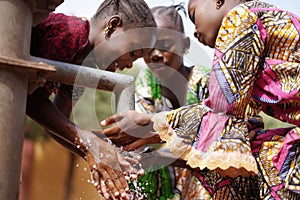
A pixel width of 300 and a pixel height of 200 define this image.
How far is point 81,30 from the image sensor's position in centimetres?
282

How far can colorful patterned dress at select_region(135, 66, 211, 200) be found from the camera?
149 inches

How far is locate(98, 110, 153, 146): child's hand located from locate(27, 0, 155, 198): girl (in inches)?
6.9

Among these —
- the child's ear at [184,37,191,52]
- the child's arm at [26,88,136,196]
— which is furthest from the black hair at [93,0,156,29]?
the child's ear at [184,37,191,52]

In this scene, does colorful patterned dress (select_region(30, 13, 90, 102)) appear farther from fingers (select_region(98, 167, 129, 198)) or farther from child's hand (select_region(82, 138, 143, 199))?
fingers (select_region(98, 167, 129, 198))

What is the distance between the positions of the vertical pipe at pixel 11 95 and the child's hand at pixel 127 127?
748 millimetres

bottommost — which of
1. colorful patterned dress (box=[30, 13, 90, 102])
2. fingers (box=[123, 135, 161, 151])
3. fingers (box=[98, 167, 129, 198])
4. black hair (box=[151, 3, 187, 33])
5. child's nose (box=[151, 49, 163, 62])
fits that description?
fingers (box=[98, 167, 129, 198])

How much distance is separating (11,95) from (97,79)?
730 millimetres

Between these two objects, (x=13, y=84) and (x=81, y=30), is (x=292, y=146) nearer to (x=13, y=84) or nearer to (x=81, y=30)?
(x=13, y=84)

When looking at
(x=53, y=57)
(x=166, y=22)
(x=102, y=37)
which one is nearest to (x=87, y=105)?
(x=166, y=22)

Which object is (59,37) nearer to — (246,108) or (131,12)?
(131,12)

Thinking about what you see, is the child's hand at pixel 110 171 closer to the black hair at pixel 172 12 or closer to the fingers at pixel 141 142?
the fingers at pixel 141 142

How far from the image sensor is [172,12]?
15.5 feet

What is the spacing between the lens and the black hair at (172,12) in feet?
15.4

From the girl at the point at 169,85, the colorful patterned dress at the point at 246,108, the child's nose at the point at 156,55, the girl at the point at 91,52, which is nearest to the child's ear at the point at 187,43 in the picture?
the girl at the point at 169,85
